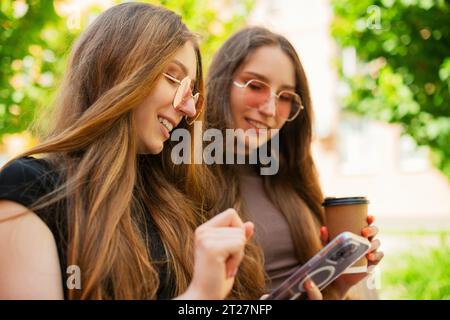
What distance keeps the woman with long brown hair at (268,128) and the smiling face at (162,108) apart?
1.52 ft

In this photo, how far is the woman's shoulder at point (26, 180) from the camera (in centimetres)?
108

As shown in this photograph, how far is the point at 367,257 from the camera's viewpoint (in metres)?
1.58

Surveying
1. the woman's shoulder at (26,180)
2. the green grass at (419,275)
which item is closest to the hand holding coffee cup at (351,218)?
the woman's shoulder at (26,180)

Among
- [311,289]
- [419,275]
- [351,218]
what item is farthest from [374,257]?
[419,275]

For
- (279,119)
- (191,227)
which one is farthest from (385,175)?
(191,227)

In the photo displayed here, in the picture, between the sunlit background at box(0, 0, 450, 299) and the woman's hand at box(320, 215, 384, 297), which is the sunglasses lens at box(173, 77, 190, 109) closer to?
the sunlit background at box(0, 0, 450, 299)

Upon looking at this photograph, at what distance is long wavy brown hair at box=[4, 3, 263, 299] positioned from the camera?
1.13 meters

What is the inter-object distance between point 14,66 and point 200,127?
2.22 metres

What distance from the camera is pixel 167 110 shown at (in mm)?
1338

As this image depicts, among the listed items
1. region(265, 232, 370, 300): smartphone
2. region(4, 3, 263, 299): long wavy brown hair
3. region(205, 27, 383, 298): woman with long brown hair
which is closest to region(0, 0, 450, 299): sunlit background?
region(205, 27, 383, 298): woman with long brown hair

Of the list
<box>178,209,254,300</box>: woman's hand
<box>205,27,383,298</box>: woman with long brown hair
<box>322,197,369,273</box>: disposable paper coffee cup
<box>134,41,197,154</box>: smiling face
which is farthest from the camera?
<box>205,27,383,298</box>: woman with long brown hair

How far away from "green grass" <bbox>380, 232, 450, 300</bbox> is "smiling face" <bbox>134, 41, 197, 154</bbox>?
2.63 metres

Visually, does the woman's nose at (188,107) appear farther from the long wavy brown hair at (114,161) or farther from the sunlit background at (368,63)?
the sunlit background at (368,63)

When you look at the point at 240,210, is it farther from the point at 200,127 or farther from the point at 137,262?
the point at 137,262
